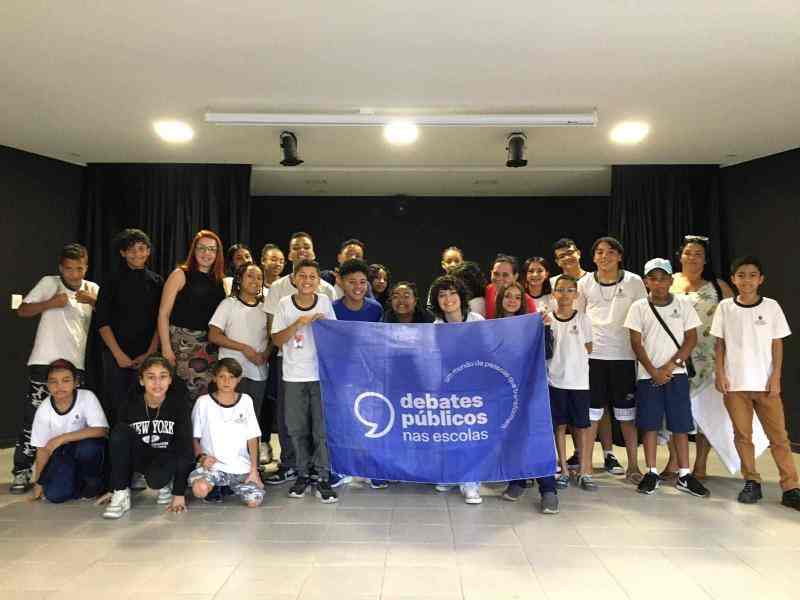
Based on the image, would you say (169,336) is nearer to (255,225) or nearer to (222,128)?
(222,128)

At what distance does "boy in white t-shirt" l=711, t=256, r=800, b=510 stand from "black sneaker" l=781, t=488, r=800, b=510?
17 mm

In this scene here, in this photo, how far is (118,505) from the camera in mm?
3244

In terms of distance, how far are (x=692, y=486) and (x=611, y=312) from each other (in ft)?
3.84

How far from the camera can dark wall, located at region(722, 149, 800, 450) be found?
17.3 ft

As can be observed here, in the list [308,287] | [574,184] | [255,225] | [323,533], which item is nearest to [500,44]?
[308,287]

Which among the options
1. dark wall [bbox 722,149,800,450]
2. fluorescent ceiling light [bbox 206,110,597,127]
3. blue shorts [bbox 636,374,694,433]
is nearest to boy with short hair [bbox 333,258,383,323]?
fluorescent ceiling light [bbox 206,110,597,127]

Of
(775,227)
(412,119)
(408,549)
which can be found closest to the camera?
(408,549)

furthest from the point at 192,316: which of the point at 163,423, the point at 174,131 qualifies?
the point at 174,131

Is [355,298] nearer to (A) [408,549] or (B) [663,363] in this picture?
(A) [408,549]

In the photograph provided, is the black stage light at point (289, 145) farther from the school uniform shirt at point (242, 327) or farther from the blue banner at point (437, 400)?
the blue banner at point (437, 400)

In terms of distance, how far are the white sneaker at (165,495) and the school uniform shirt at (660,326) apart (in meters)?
2.93

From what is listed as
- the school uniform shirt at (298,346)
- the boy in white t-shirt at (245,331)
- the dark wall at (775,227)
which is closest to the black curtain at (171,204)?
the boy in white t-shirt at (245,331)

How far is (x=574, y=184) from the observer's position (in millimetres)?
6422

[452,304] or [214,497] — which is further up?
[452,304]
